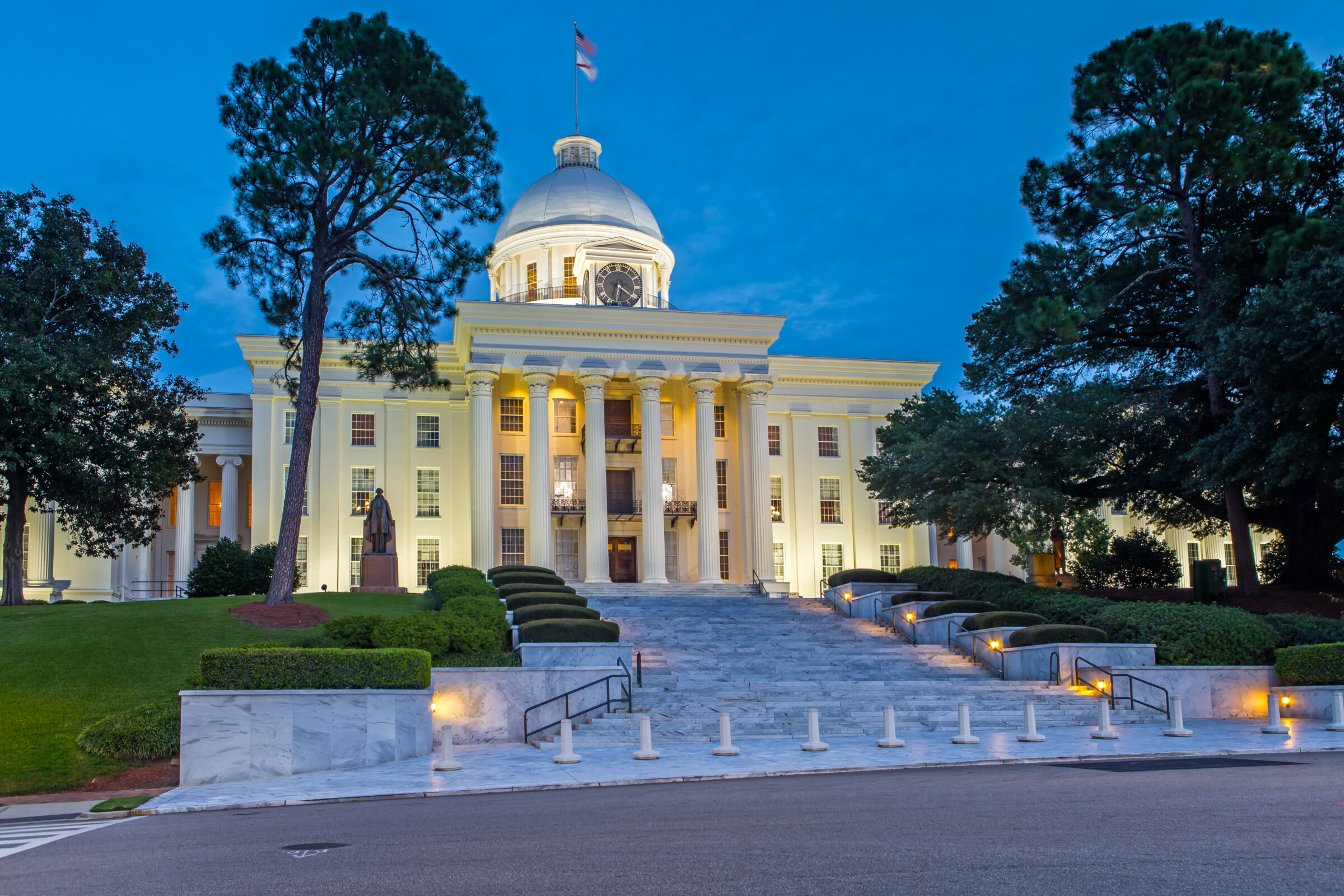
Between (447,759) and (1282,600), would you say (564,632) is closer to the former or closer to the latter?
(447,759)

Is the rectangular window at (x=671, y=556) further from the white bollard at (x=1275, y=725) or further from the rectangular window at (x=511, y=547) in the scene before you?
the white bollard at (x=1275, y=725)

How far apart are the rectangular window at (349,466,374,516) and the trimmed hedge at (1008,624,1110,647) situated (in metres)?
30.1

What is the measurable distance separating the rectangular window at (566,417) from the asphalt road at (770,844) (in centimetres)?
3409

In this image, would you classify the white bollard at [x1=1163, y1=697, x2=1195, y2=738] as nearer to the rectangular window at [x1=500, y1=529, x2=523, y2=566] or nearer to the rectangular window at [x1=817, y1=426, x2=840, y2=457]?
the rectangular window at [x1=500, y1=529, x2=523, y2=566]

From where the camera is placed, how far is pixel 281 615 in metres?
25.3

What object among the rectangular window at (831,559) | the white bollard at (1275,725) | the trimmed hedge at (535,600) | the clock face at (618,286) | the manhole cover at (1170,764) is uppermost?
the clock face at (618,286)

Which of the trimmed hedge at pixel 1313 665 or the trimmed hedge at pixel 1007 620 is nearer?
the trimmed hedge at pixel 1313 665

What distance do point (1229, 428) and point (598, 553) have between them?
77.2ft

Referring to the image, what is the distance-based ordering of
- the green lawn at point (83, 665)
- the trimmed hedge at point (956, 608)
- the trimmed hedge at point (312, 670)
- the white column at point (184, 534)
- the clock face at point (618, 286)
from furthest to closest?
the clock face at point (618, 286)
the white column at point (184, 534)
the trimmed hedge at point (956, 608)
the trimmed hedge at point (312, 670)
the green lawn at point (83, 665)

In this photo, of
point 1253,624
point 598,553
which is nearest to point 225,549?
point 598,553

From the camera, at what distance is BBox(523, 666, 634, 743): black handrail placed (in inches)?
787

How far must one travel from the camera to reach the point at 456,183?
94.8ft

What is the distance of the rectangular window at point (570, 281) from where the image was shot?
1993 inches

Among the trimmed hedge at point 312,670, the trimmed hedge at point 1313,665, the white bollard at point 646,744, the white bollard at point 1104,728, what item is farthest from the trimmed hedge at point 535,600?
the trimmed hedge at point 1313,665
